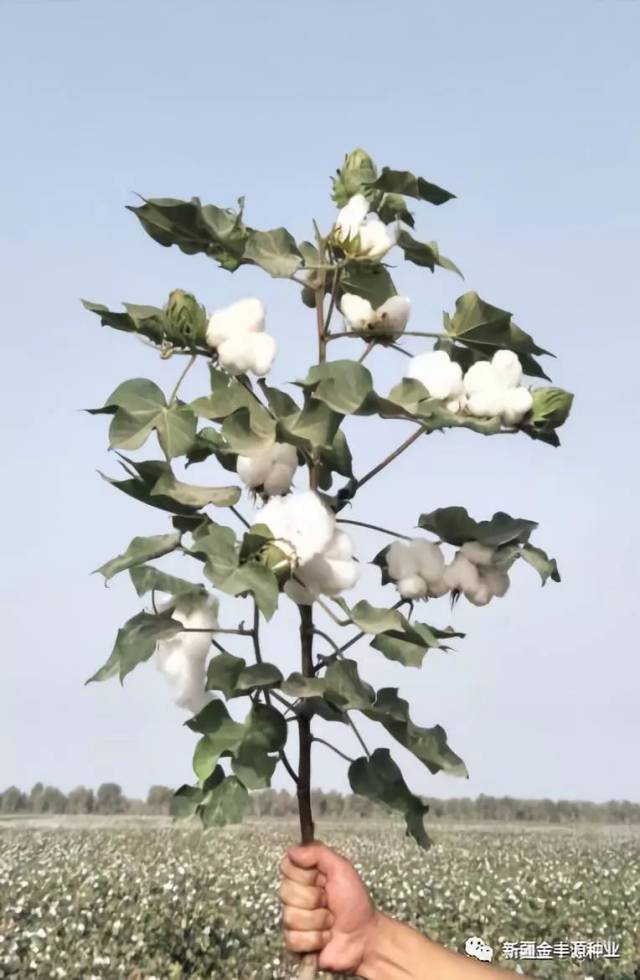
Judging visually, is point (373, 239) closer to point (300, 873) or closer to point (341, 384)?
point (341, 384)

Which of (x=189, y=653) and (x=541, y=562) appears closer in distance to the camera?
(x=189, y=653)

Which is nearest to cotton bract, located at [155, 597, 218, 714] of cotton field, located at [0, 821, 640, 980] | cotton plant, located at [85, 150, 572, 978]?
cotton plant, located at [85, 150, 572, 978]

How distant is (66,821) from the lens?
620cm

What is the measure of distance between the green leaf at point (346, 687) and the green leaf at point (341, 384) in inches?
13.4

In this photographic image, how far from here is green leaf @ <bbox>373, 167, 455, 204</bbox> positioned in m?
1.76

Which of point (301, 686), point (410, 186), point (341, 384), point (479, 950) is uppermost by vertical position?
point (410, 186)

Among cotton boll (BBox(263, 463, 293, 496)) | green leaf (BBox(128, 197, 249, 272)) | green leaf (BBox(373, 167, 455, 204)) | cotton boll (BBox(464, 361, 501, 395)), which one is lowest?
cotton boll (BBox(263, 463, 293, 496))

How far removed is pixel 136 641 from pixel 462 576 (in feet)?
1.52

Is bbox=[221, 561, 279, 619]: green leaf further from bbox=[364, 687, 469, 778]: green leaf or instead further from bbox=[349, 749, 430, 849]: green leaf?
bbox=[349, 749, 430, 849]: green leaf

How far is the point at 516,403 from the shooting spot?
5.50 ft

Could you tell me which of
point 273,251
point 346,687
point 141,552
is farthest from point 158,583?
point 273,251

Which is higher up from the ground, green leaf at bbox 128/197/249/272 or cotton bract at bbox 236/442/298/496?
green leaf at bbox 128/197/249/272

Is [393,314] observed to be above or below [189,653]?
above

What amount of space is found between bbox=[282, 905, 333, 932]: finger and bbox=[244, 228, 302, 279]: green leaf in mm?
928
